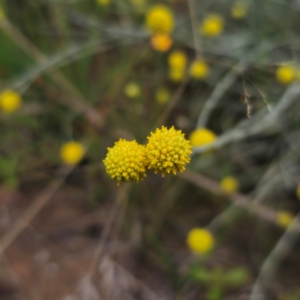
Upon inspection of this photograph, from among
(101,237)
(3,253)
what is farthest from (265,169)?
(3,253)

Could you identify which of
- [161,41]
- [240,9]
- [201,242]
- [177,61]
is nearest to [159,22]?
[161,41]

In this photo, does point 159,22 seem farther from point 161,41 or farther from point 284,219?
point 284,219

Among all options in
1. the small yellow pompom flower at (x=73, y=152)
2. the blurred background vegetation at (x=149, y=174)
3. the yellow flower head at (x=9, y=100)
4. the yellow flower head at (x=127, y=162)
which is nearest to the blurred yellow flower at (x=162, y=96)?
the blurred background vegetation at (x=149, y=174)

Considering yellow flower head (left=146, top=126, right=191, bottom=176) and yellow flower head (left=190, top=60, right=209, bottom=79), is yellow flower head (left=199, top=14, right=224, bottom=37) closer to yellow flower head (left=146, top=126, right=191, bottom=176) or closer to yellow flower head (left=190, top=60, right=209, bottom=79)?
yellow flower head (left=190, top=60, right=209, bottom=79)

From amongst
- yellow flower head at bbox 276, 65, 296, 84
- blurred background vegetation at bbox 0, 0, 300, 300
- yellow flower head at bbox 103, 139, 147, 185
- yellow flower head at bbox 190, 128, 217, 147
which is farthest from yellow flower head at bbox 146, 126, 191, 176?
yellow flower head at bbox 276, 65, 296, 84

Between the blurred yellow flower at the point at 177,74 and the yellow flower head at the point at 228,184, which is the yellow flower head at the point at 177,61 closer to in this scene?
the blurred yellow flower at the point at 177,74

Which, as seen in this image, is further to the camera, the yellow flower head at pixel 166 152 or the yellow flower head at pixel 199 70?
the yellow flower head at pixel 199 70
